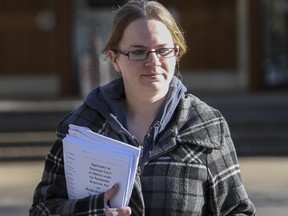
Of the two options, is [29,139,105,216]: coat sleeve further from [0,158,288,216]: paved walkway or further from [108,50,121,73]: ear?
[0,158,288,216]: paved walkway

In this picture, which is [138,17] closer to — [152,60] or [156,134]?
[152,60]

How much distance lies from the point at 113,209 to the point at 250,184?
622 centimetres

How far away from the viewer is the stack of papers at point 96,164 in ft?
8.56

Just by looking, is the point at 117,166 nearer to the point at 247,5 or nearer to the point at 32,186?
the point at 32,186

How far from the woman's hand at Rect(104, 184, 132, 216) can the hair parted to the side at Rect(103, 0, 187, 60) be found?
512 mm

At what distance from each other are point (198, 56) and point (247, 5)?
120 cm

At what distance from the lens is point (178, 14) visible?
13.9 metres

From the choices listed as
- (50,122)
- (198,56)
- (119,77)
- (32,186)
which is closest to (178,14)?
(198,56)

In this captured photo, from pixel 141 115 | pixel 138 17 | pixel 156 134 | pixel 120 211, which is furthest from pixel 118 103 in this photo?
pixel 120 211

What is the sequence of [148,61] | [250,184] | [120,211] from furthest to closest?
[250,184]
[148,61]
[120,211]

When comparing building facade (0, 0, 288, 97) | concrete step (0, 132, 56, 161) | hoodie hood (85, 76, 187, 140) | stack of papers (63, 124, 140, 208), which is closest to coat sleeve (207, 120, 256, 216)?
hoodie hood (85, 76, 187, 140)

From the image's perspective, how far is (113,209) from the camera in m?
2.62

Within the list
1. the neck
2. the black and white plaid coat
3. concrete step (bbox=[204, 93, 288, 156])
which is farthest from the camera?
concrete step (bbox=[204, 93, 288, 156])

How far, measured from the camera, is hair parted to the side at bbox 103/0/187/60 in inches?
108
